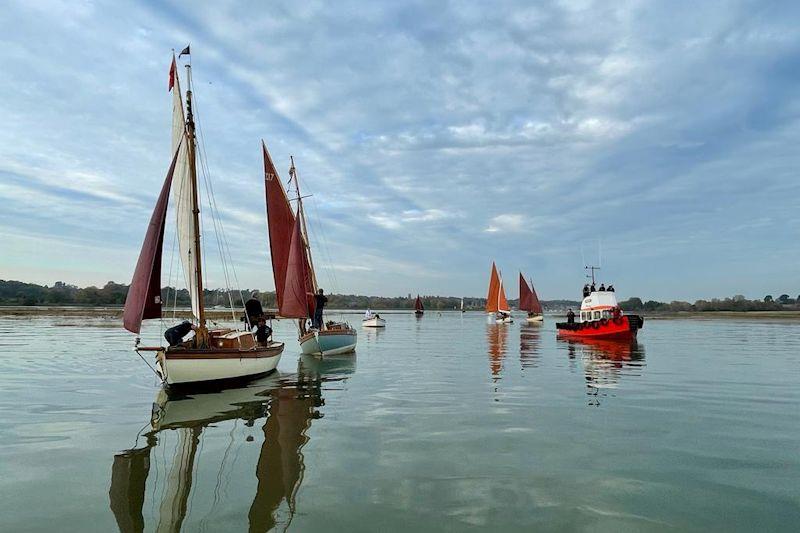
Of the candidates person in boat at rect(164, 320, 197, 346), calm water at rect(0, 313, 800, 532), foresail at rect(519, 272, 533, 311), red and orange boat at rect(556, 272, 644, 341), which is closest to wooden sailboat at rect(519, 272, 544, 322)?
foresail at rect(519, 272, 533, 311)

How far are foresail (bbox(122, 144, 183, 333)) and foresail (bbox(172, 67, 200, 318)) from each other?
9.74 ft

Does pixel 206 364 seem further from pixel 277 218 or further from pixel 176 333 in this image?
pixel 277 218

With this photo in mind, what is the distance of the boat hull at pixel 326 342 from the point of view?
28359 mm

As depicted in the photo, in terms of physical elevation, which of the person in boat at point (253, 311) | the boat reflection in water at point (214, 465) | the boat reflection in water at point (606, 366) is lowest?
the boat reflection in water at point (214, 465)

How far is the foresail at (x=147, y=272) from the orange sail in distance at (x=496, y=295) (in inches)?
3227

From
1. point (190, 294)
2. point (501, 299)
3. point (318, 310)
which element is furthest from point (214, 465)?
point (501, 299)

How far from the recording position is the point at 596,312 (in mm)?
44688

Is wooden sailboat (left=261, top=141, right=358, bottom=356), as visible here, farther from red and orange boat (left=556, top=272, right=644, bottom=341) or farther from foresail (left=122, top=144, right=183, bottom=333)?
red and orange boat (left=556, top=272, right=644, bottom=341)

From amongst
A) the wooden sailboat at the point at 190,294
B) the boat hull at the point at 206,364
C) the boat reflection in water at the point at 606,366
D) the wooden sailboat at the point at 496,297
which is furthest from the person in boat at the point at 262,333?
the wooden sailboat at the point at 496,297

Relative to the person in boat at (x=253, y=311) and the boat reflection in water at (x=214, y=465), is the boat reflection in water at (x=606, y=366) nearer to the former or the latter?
the boat reflection in water at (x=214, y=465)

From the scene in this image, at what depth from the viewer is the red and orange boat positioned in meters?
40.0

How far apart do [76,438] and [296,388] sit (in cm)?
805

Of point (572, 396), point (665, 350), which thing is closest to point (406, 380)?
point (572, 396)

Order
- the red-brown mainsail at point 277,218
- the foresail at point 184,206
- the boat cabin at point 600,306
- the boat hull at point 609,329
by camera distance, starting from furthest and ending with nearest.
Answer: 1. the boat cabin at point 600,306
2. the boat hull at point 609,329
3. the red-brown mainsail at point 277,218
4. the foresail at point 184,206
